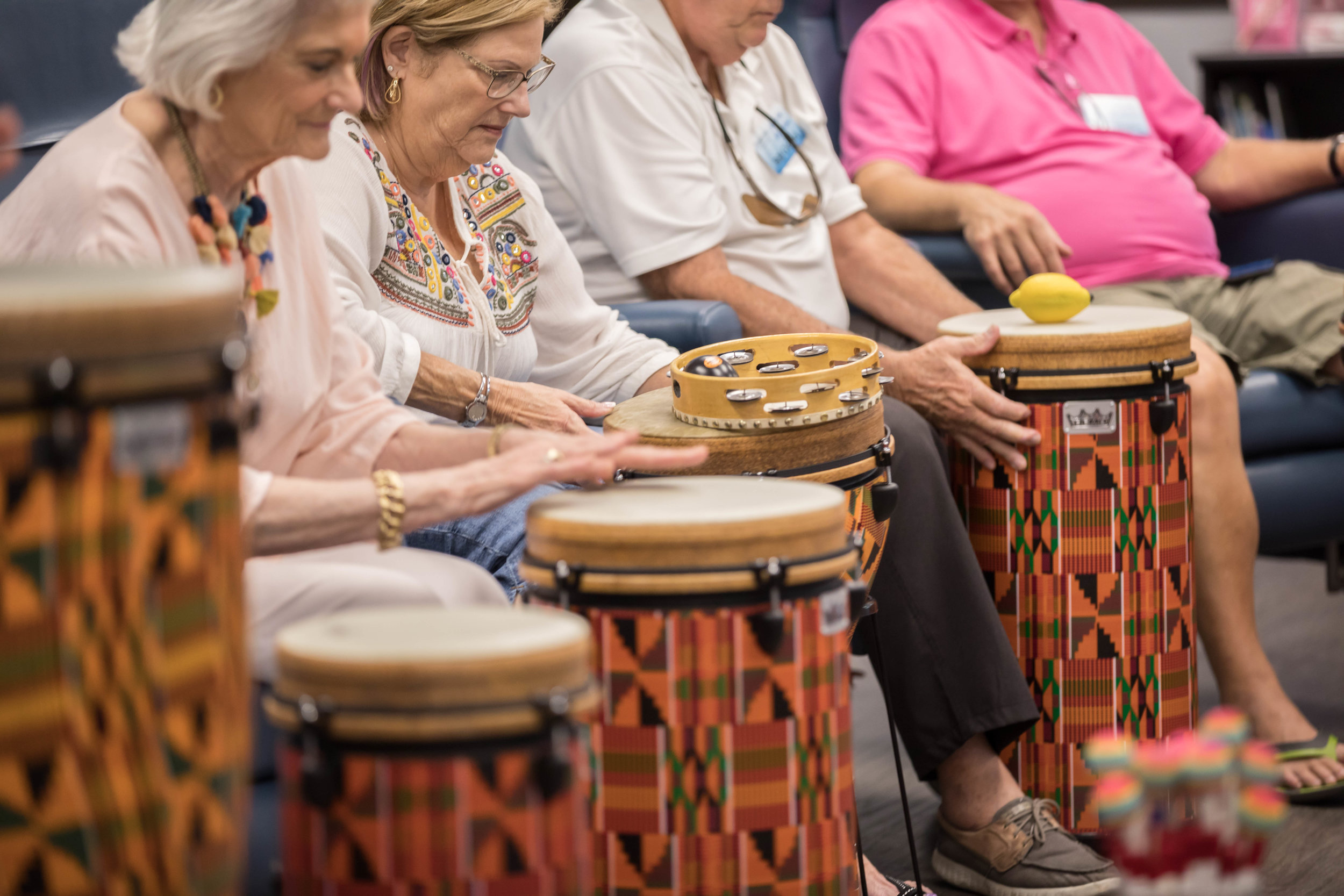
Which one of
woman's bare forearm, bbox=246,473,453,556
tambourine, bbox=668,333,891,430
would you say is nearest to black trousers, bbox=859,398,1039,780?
tambourine, bbox=668,333,891,430

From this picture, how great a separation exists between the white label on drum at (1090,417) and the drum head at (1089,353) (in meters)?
0.02

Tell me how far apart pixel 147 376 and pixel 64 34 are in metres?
1.13

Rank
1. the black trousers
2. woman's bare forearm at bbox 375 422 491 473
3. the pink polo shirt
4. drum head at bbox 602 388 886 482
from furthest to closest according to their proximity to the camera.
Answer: the pink polo shirt < the black trousers < drum head at bbox 602 388 886 482 < woman's bare forearm at bbox 375 422 491 473

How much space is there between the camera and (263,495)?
1255 millimetres

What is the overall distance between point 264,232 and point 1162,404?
117 cm

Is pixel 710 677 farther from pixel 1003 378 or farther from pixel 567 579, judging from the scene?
pixel 1003 378

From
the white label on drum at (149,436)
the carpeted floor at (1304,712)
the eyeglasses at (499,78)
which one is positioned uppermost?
the eyeglasses at (499,78)

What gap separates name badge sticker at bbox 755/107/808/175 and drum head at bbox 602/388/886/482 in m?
1.01

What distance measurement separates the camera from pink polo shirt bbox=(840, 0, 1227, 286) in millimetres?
2895

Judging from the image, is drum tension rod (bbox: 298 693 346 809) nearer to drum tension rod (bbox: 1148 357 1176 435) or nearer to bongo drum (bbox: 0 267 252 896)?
bongo drum (bbox: 0 267 252 896)

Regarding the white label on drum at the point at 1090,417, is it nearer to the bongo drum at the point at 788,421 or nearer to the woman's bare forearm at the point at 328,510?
the bongo drum at the point at 788,421

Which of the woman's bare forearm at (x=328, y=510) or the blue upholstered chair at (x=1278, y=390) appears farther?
the blue upholstered chair at (x=1278, y=390)

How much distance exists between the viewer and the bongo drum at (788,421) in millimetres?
1633

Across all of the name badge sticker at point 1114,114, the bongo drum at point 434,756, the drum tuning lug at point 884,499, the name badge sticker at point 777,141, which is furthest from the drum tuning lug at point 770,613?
the name badge sticker at point 1114,114
